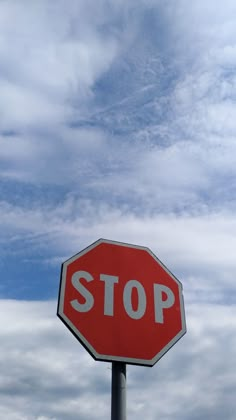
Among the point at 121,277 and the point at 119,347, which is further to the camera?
the point at 121,277

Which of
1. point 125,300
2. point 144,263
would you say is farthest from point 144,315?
point 144,263

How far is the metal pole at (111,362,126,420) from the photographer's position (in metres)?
3.95

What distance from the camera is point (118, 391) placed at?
4.11 m

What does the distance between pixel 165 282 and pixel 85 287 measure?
1.00m

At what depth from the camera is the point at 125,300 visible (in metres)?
4.55

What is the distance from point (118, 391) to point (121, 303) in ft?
2.85

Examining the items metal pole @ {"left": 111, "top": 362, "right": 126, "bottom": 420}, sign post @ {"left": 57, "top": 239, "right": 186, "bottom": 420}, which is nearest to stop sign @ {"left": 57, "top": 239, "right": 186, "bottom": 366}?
sign post @ {"left": 57, "top": 239, "right": 186, "bottom": 420}

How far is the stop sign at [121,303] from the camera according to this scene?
13.9 feet

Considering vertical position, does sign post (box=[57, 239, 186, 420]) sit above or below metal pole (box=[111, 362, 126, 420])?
above

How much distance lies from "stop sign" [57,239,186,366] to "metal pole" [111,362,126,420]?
111 millimetres

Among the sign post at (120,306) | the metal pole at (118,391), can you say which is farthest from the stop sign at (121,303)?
the metal pole at (118,391)

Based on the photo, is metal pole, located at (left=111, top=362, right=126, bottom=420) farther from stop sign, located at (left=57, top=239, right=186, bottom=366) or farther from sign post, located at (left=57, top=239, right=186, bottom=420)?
stop sign, located at (left=57, top=239, right=186, bottom=366)

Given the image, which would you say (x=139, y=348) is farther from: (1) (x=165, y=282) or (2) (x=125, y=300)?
(1) (x=165, y=282)

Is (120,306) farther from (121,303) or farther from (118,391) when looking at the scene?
(118,391)
